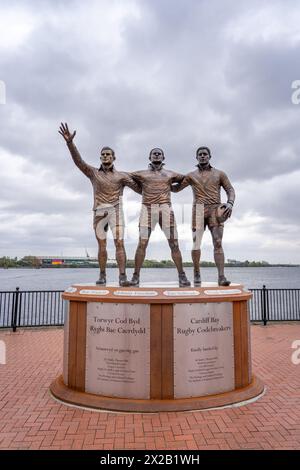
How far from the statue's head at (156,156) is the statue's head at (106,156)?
76 centimetres

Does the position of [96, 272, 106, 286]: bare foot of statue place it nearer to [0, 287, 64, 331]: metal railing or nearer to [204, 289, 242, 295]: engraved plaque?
[204, 289, 242, 295]: engraved plaque

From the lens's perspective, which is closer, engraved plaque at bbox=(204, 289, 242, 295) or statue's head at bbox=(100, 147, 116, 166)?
engraved plaque at bbox=(204, 289, 242, 295)

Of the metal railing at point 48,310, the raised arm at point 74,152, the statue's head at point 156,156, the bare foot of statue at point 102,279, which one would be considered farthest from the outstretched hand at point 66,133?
the metal railing at point 48,310

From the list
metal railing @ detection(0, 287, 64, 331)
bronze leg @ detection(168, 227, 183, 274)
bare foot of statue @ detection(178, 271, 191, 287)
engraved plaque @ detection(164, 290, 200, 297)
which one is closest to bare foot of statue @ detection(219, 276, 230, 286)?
bare foot of statue @ detection(178, 271, 191, 287)

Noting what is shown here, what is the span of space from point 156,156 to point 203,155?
912 millimetres

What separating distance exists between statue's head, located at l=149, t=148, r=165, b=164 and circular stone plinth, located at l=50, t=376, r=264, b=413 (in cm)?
418

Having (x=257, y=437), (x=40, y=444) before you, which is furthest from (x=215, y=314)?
(x=40, y=444)

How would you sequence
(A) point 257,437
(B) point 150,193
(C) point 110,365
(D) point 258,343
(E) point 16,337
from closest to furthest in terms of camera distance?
(A) point 257,437, (C) point 110,365, (B) point 150,193, (D) point 258,343, (E) point 16,337

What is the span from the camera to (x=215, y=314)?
5438 mm

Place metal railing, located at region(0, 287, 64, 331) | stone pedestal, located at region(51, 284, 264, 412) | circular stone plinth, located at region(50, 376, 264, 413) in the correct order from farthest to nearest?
metal railing, located at region(0, 287, 64, 331) → stone pedestal, located at region(51, 284, 264, 412) → circular stone plinth, located at region(50, 376, 264, 413)

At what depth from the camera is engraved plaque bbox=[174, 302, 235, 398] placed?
518 centimetres
